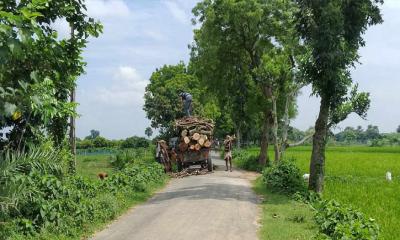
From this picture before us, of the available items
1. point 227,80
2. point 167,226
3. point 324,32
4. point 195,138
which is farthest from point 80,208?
point 227,80

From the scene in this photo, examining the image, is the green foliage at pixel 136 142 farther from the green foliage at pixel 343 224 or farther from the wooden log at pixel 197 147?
the green foliage at pixel 343 224

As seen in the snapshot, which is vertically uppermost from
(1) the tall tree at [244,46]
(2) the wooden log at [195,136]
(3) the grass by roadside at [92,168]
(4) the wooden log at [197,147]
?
(1) the tall tree at [244,46]

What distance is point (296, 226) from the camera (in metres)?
11.2

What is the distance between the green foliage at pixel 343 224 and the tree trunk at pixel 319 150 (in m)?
4.34

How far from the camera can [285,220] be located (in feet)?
39.4

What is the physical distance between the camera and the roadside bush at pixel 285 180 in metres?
17.5

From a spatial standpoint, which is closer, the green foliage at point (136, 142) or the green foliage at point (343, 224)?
the green foliage at point (343, 224)

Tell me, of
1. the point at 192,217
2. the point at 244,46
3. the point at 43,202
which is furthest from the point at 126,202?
the point at 244,46

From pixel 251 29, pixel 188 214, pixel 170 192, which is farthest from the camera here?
pixel 251 29

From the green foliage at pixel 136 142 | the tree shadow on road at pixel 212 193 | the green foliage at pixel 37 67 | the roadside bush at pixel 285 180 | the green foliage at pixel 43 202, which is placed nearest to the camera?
the green foliage at pixel 37 67

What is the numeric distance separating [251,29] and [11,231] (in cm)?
1985

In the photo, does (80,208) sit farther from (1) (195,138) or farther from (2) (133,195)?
(1) (195,138)

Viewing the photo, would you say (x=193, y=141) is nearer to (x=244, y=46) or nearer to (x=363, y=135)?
(x=244, y=46)

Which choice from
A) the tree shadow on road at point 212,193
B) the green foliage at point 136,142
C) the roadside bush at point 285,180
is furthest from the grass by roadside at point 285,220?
the green foliage at point 136,142
